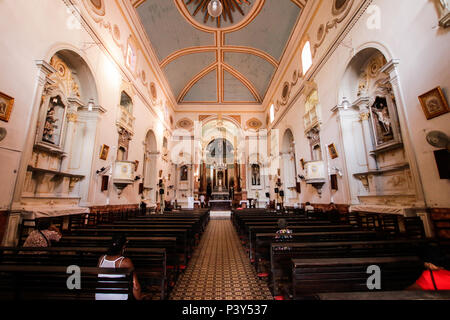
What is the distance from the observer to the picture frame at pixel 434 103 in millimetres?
3582

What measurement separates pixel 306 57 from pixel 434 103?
23.3 feet

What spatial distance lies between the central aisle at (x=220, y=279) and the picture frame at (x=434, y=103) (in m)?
4.51

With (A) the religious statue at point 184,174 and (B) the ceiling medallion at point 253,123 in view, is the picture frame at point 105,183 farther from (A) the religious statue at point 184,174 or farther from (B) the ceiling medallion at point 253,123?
(B) the ceiling medallion at point 253,123

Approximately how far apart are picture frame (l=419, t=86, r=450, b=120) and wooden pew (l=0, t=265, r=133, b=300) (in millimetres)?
5536

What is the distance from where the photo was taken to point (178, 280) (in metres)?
3.29

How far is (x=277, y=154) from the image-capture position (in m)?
14.0

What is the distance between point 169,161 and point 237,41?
1036 centimetres

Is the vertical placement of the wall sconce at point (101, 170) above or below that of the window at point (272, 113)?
below

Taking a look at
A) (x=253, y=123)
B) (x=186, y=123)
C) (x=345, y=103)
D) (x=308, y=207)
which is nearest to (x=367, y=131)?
(x=345, y=103)

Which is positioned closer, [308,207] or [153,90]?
[308,207]

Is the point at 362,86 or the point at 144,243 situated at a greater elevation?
the point at 362,86

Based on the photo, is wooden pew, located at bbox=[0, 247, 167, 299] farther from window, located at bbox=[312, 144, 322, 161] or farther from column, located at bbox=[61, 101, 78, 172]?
window, located at bbox=[312, 144, 322, 161]

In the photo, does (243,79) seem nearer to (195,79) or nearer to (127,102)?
(195,79)

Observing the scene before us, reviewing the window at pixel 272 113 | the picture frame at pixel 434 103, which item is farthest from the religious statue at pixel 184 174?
the picture frame at pixel 434 103
